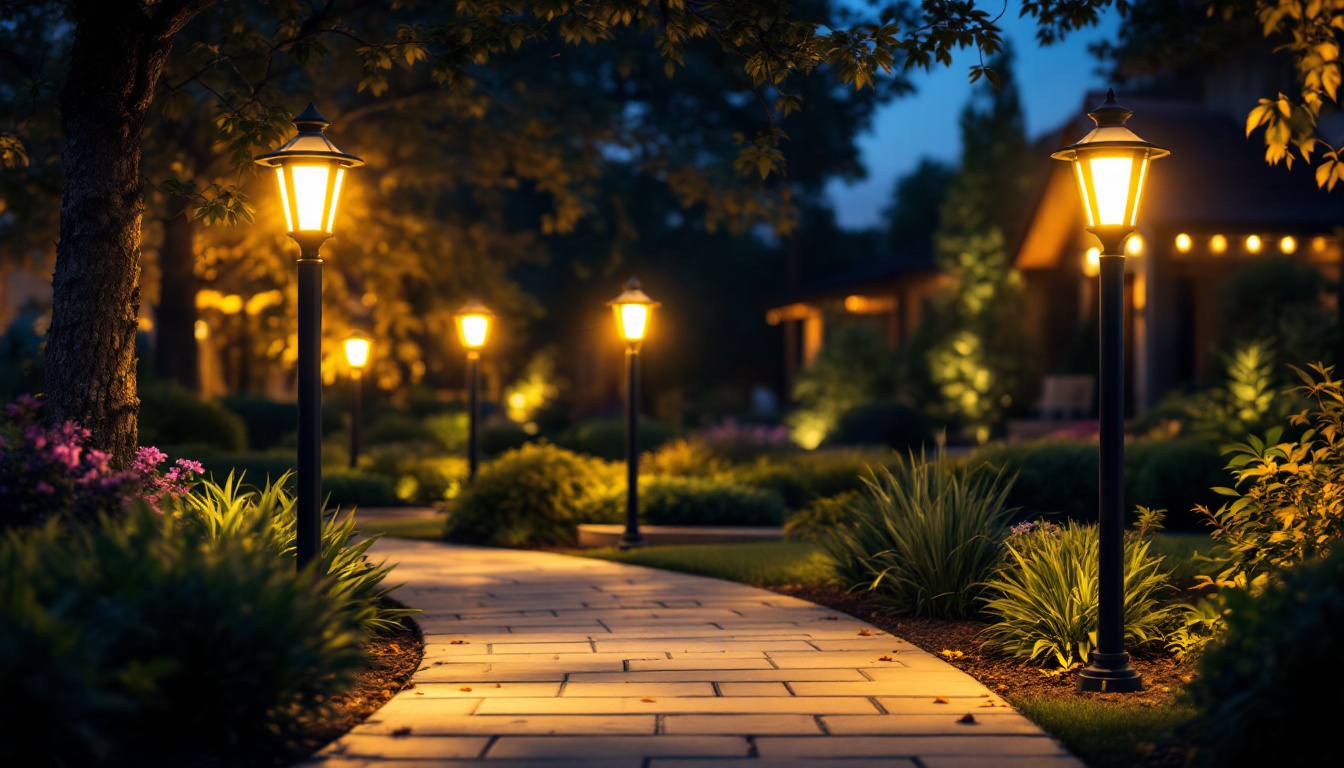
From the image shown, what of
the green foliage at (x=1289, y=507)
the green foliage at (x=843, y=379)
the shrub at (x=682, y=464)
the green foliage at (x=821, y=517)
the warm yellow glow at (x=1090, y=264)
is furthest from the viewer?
the green foliage at (x=843, y=379)

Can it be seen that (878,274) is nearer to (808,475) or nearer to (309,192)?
(808,475)

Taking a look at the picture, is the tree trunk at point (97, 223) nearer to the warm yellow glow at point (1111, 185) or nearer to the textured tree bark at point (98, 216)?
the textured tree bark at point (98, 216)

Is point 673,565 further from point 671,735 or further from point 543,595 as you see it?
point 671,735

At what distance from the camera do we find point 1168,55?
374 inches

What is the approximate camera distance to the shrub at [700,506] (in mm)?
12594

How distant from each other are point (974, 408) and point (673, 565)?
49.9ft

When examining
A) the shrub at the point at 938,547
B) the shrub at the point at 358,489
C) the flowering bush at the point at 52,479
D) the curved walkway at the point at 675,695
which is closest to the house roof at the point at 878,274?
the shrub at the point at 358,489

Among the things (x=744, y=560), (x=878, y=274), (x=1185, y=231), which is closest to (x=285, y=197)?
(x=744, y=560)

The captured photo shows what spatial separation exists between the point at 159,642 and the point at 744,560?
251 inches

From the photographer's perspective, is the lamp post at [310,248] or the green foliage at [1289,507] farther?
the lamp post at [310,248]

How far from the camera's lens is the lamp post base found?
534 centimetres

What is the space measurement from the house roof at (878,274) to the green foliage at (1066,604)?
2156 centimetres

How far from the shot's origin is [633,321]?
36.9ft

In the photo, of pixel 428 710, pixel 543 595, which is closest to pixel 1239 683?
pixel 428 710
